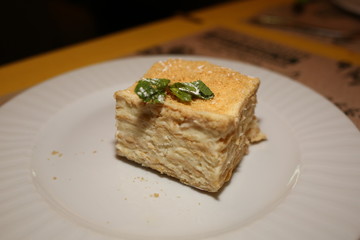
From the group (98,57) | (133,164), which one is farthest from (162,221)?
(98,57)

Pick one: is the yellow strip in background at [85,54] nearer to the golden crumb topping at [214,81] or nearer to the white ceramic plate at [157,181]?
the white ceramic plate at [157,181]

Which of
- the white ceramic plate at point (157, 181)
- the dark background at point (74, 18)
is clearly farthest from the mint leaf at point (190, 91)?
the dark background at point (74, 18)

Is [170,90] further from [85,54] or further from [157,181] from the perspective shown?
[85,54]

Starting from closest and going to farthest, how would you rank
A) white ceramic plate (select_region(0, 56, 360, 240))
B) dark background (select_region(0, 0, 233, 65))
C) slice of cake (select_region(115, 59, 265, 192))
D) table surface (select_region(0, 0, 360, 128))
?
white ceramic plate (select_region(0, 56, 360, 240)) < slice of cake (select_region(115, 59, 265, 192)) < table surface (select_region(0, 0, 360, 128)) < dark background (select_region(0, 0, 233, 65))

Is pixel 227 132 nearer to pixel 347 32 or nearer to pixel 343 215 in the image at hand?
pixel 343 215

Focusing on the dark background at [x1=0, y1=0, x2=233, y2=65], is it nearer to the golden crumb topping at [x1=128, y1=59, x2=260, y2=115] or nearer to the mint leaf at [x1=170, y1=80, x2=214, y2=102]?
the golden crumb topping at [x1=128, y1=59, x2=260, y2=115]

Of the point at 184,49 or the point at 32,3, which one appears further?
the point at 32,3

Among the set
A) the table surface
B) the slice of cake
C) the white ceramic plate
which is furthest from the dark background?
the slice of cake
